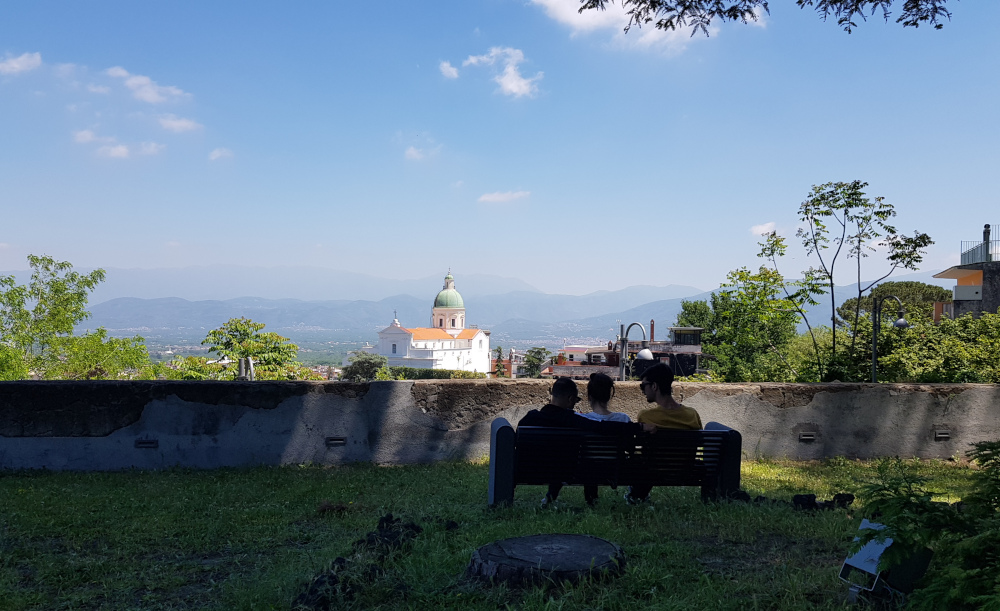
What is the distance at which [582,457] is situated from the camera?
183 inches

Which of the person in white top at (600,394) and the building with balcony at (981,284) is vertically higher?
the building with balcony at (981,284)

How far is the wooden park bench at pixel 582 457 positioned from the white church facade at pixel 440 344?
12520 cm

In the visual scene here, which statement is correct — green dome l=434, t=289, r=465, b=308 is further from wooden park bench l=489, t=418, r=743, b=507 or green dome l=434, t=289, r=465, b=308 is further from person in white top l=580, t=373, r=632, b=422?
wooden park bench l=489, t=418, r=743, b=507

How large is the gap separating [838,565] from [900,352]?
7.78 metres

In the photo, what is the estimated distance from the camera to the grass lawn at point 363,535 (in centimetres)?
303

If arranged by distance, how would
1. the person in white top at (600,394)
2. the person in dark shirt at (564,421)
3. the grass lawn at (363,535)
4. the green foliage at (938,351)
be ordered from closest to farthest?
the grass lawn at (363,535) → the person in dark shirt at (564,421) → the person in white top at (600,394) → the green foliage at (938,351)

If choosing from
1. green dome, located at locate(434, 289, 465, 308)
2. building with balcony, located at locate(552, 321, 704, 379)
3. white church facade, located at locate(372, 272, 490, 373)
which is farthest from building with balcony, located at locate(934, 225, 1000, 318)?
green dome, located at locate(434, 289, 465, 308)

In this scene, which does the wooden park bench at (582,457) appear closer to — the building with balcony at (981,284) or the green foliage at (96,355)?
the green foliage at (96,355)

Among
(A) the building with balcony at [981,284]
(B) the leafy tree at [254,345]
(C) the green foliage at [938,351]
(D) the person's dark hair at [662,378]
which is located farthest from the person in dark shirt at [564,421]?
(A) the building with balcony at [981,284]

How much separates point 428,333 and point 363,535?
133m

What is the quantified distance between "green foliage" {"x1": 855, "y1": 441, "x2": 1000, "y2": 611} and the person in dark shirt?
6.29ft

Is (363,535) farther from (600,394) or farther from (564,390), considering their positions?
(600,394)

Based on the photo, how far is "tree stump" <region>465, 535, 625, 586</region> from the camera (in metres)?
3.06

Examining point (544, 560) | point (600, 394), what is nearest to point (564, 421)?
point (600, 394)
